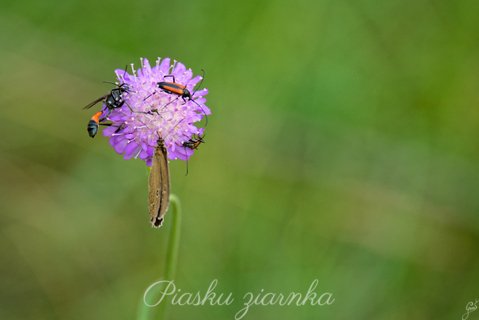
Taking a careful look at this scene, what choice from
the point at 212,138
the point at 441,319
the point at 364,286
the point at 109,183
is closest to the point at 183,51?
the point at 212,138

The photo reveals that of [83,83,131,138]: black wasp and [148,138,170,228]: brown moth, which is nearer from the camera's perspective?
[148,138,170,228]: brown moth

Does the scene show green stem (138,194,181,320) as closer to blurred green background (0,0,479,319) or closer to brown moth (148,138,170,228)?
brown moth (148,138,170,228)

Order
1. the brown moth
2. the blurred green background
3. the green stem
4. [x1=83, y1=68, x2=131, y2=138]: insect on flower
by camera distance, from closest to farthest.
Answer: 1. the brown moth
2. the green stem
3. [x1=83, y1=68, x2=131, y2=138]: insect on flower
4. the blurred green background

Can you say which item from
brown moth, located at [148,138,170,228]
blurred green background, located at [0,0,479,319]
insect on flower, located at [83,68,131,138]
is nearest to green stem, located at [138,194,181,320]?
brown moth, located at [148,138,170,228]

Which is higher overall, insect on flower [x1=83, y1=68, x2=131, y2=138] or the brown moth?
insect on flower [x1=83, y1=68, x2=131, y2=138]

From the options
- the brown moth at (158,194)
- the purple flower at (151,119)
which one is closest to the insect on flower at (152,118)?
the purple flower at (151,119)

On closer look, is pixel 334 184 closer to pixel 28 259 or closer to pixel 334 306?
pixel 334 306
